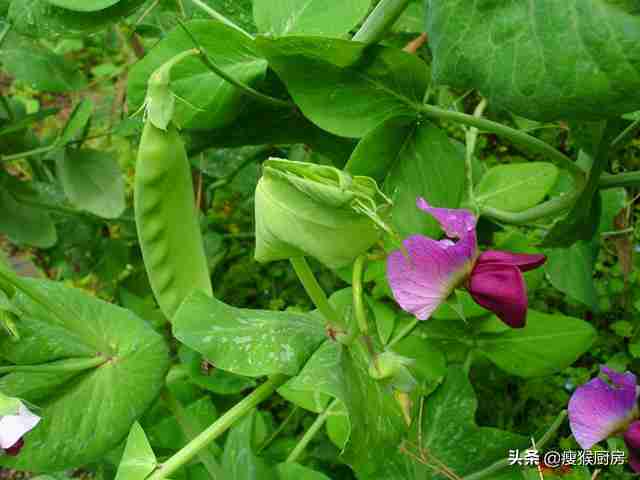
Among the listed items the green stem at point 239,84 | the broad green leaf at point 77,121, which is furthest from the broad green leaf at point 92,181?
the green stem at point 239,84

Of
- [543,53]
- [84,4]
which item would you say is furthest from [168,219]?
[543,53]

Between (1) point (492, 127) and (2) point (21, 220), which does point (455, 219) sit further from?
(2) point (21, 220)

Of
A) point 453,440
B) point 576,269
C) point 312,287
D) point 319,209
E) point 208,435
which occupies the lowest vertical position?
point 453,440

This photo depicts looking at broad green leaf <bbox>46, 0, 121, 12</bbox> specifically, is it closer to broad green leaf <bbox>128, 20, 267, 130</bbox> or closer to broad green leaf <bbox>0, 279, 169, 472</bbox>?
broad green leaf <bbox>128, 20, 267, 130</bbox>

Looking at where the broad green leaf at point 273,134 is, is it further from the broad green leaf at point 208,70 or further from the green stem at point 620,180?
the green stem at point 620,180

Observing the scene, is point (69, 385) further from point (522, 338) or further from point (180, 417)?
point (522, 338)
